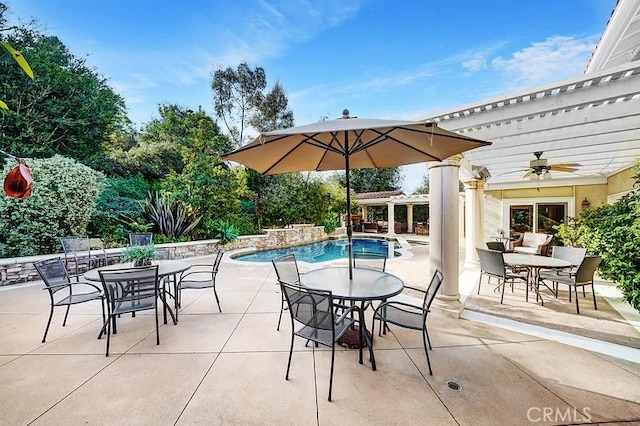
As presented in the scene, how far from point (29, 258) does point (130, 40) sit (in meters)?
7.09

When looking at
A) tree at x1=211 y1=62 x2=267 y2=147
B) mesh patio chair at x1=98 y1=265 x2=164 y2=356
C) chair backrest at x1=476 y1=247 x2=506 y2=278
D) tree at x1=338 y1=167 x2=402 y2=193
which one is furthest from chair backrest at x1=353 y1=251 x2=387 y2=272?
tree at x1=338 y1=167 x2=402 y2=193

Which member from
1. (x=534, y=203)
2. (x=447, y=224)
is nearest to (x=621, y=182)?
(x=534, y=203)

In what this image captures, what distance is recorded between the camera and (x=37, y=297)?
193 inches

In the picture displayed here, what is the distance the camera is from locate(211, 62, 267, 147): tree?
680 inches

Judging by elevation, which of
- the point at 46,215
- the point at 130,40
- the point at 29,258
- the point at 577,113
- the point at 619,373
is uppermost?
the point at 130,40

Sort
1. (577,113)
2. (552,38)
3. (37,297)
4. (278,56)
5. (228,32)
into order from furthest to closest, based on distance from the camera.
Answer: (278,56), (228,32), (552,38), (37,297), (577,113)

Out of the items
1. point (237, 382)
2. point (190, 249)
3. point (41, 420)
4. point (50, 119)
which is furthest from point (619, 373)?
point (50, 119)

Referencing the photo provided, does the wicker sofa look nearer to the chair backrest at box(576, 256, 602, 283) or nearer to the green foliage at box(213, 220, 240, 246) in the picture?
the chair backrest at box(576, 256, 602, 283)

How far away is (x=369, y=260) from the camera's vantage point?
4.41 metres

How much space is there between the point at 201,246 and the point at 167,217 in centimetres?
144

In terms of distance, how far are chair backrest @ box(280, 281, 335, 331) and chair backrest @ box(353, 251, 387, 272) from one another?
71.8 inches

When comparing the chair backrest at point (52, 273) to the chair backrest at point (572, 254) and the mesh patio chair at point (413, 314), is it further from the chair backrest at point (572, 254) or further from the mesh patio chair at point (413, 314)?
the chair backrest at point (572, 254)

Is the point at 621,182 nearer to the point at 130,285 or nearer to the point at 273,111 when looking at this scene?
the point at 130,285

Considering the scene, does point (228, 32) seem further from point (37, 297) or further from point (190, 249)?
point (37, 297)
